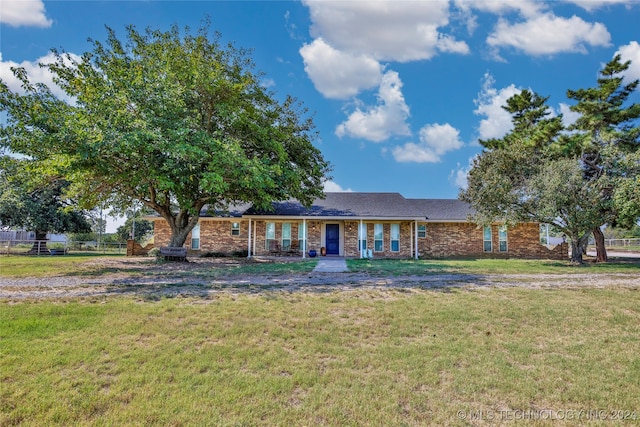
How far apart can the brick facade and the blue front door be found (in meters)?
0.24

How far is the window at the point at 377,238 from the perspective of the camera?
21423 mm

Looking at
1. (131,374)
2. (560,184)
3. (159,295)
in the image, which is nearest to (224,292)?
(159,295)

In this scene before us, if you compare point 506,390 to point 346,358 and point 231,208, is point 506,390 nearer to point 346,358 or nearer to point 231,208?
point 346,358

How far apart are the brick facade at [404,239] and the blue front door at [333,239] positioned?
24cm

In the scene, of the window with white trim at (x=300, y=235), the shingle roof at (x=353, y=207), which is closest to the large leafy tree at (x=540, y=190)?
the shingle roof at (x=353, y=207)

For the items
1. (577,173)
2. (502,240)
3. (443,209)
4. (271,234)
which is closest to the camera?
(577,173)

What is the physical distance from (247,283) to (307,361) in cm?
520

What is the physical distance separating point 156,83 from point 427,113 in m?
15.1

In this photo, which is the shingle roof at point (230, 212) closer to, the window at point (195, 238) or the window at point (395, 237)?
the window at point (195, 238)

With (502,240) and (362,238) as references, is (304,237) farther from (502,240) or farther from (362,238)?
(502,240)

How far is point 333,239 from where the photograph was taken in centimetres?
2155

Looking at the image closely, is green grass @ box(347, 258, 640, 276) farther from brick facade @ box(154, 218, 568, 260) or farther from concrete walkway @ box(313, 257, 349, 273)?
brick facade @ box(154, 218, 568, 260)

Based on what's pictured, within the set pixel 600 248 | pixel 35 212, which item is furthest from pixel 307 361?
pixel 35 212

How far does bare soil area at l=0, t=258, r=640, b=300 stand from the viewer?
7930 mm
